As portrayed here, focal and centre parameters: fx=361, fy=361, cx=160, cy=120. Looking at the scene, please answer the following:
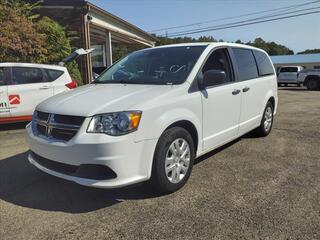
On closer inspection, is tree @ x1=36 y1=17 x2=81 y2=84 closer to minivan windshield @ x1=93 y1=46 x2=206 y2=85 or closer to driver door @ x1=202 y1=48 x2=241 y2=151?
minivan windshield @ x1=93 y1=46 x2=206 y2=85

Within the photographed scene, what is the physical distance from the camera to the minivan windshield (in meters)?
4.63

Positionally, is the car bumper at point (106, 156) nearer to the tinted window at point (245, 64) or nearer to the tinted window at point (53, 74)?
the tinted window at point (245, 64)

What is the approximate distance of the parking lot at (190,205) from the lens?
3309 millimetres

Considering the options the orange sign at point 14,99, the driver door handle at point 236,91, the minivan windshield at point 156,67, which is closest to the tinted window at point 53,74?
the orange sign at point 14,99

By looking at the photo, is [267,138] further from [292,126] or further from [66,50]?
[66,50]

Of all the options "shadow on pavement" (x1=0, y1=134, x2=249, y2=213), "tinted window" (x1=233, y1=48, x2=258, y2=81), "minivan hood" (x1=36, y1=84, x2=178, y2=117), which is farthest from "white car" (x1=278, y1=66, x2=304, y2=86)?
"shadow on pavement" (x1=0, y1=134, x2=249, y2=213)

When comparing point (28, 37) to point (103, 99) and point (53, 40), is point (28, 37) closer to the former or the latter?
point (53, 40)

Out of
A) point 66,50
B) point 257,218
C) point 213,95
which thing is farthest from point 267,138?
point 66,50

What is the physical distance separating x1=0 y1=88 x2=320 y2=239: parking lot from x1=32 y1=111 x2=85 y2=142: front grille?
2.45 feet

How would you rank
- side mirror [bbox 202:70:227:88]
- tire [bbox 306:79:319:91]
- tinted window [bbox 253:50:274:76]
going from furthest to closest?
tire [bbox 306:79:319:91], tinted window [bbox 253:50:274:76], side mirror [bbox 202:70:227:88]

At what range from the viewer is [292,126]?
27.3ft

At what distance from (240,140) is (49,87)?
4.78m

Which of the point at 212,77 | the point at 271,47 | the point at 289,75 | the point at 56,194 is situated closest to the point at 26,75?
the point at 56,194

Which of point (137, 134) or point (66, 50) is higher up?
point (66, 50)
